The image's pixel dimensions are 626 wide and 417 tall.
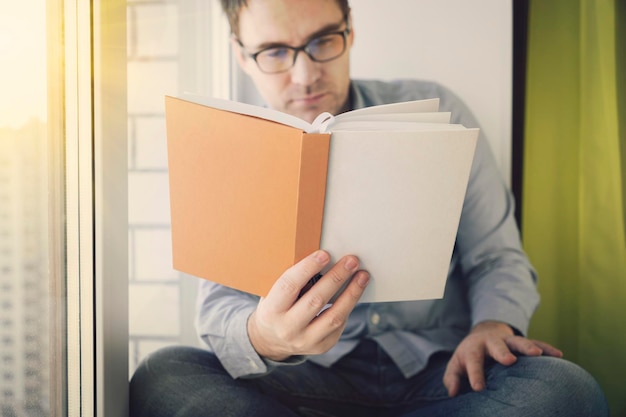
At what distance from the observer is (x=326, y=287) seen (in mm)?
765

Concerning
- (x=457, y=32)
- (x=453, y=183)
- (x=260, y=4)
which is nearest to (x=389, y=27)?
(x=457, y=32)

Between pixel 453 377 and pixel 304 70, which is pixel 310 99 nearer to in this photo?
pixel 304 70

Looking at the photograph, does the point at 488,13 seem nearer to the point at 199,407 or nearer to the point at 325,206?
the point at 325,206

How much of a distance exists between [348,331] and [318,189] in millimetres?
579

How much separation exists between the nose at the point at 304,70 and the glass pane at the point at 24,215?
54cm

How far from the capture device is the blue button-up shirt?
1.11 meters

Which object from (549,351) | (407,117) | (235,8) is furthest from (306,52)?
(549,351)

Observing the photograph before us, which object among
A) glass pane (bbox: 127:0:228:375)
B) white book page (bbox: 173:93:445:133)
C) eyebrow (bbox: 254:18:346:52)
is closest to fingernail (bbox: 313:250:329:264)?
white book page (bbox: 173:93:445:133)

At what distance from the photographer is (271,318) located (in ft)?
2.70

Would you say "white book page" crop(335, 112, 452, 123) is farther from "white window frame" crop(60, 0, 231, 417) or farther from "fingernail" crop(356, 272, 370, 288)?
"white window frame" crop(60, 0, 231, 417)

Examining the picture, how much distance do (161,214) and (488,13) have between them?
3.21 ft

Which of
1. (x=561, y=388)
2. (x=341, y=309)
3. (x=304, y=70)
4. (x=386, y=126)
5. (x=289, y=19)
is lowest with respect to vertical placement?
(x=561, y=388)

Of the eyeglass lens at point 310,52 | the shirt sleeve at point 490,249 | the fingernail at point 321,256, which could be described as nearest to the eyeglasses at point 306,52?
the eyeglass lens at point 310,52

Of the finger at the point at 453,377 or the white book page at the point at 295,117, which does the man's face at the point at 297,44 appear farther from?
the finger at the point at 453,377
